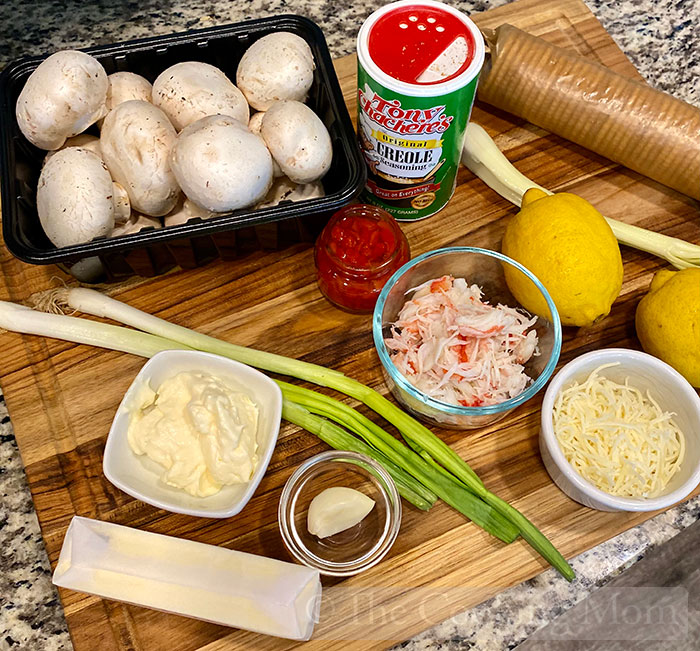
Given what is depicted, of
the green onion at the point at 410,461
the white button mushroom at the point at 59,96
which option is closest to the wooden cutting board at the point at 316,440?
the green onion at the point at 410,461

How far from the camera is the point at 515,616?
3.77 feet

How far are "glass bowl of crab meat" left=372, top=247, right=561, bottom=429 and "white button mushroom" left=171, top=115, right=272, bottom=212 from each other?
0.30m

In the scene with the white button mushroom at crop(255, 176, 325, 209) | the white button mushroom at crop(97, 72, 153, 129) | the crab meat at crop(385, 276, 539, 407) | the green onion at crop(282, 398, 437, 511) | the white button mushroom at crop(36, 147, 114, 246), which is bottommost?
the green onion at crop(282, 398, 437, 511)

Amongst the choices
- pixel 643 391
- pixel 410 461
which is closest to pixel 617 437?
pixel 643 391

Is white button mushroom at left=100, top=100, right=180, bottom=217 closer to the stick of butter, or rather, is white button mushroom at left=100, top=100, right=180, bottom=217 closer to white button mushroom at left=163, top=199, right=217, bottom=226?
white button mushroom at left=163, top=199, right=217, bottom=226

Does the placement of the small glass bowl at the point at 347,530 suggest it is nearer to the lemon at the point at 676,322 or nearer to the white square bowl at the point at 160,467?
the white square bowl at the point at 160,467

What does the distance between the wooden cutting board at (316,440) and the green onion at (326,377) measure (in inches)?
1.6

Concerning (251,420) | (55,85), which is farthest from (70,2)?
(251,420)

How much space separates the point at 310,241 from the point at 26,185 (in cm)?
53

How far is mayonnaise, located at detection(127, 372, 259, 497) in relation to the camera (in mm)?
1117

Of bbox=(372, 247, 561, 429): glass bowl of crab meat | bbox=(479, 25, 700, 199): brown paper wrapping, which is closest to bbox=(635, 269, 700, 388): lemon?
bbox=(372, 247, 561, 429): glass bowl of crab meat

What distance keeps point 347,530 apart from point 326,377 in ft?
0.86

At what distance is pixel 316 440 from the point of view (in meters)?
1.24

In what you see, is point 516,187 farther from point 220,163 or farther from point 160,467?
point 160,467
